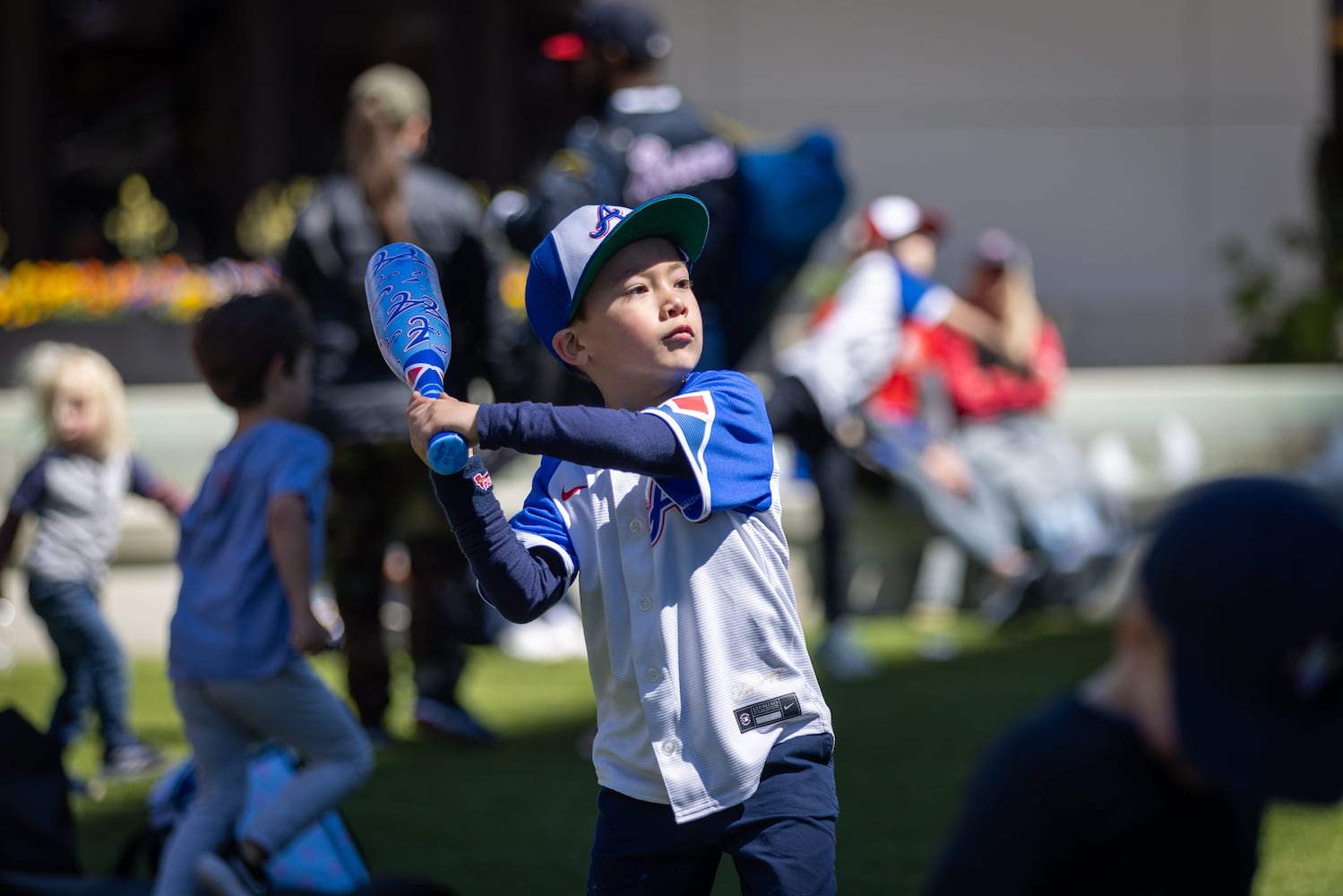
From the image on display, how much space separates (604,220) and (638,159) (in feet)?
8.63

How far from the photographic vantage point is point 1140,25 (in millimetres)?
11102

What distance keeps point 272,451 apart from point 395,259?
1.20m

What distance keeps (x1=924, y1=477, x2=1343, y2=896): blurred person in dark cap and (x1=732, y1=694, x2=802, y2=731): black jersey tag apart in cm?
68

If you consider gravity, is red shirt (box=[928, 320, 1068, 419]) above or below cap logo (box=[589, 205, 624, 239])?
below

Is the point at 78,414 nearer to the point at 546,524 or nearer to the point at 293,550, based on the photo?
the point at 293,550

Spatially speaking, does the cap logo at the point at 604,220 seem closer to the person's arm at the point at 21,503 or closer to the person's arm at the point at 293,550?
the person's arm at the point at 293,550

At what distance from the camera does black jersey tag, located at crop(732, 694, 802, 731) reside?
2.33 meters


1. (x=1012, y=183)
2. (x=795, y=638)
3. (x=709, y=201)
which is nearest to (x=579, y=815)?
(x=709, y=201)

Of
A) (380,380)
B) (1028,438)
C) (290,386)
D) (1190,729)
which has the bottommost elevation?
(1028,438)

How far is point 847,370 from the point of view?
705 centimetres

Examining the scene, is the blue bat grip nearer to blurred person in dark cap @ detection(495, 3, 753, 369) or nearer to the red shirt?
blurred person in dark cap @ detection(495, 3, 753, 369)

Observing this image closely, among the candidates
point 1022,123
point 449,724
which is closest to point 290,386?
point 449,724

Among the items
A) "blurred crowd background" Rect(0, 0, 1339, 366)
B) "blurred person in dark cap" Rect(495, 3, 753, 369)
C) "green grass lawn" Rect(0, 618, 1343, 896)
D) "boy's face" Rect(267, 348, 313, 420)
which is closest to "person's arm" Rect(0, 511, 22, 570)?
"green grass lawn" Rect(0, 618, 1343, 896)

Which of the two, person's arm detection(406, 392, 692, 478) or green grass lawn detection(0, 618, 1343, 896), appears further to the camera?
green grass lawn detection(0, 618, 1343, 896)
